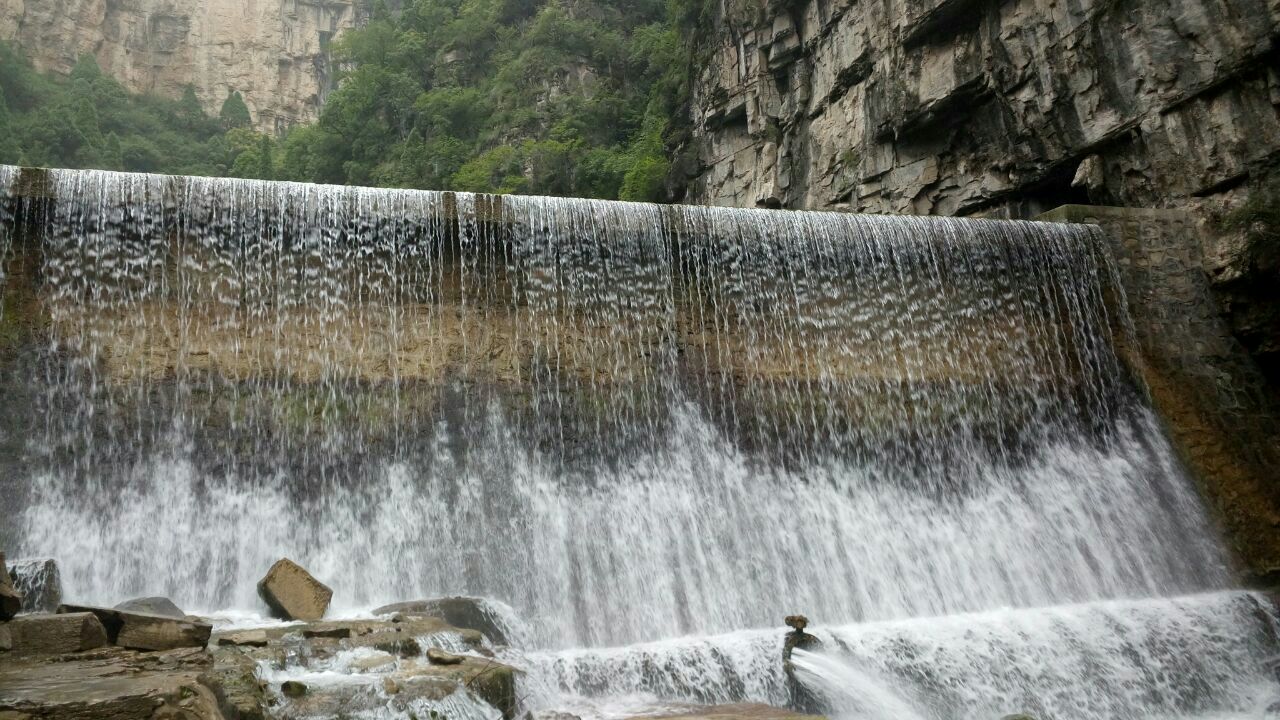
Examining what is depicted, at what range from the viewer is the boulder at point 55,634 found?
4.95m

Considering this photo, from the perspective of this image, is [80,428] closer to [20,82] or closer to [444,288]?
[444,288]

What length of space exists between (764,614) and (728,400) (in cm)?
305

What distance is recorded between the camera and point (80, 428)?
9281 mm

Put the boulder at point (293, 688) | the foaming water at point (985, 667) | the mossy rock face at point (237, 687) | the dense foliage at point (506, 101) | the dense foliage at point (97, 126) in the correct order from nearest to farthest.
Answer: the mossy rock face at point (237, 687), the boulder at point (293, 688), the foaming water at point (985, 667), the dense foliage at point (506, 101), the dense foliage at point (97, 126)

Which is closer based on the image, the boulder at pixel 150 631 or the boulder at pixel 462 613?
the boulder at pixel 150 631

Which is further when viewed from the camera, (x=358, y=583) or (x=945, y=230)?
(x=945, y=230)

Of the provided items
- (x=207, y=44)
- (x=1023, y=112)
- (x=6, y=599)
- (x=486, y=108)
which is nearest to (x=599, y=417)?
(x=6, y=599)

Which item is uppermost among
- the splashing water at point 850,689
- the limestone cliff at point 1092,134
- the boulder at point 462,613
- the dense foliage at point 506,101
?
the dense foliage at point 506,101

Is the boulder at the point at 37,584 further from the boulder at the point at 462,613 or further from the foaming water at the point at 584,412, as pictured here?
the boulder at the point at 462,613

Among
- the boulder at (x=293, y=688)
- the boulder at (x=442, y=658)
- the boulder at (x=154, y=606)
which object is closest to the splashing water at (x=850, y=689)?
the boulder at (x=442, y=658)

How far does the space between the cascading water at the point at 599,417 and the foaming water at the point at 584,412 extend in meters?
0.04

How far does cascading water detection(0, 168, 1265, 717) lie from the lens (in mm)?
9141

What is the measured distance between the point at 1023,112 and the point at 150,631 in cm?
1539

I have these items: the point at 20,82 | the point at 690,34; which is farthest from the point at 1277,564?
the point at 20,82
